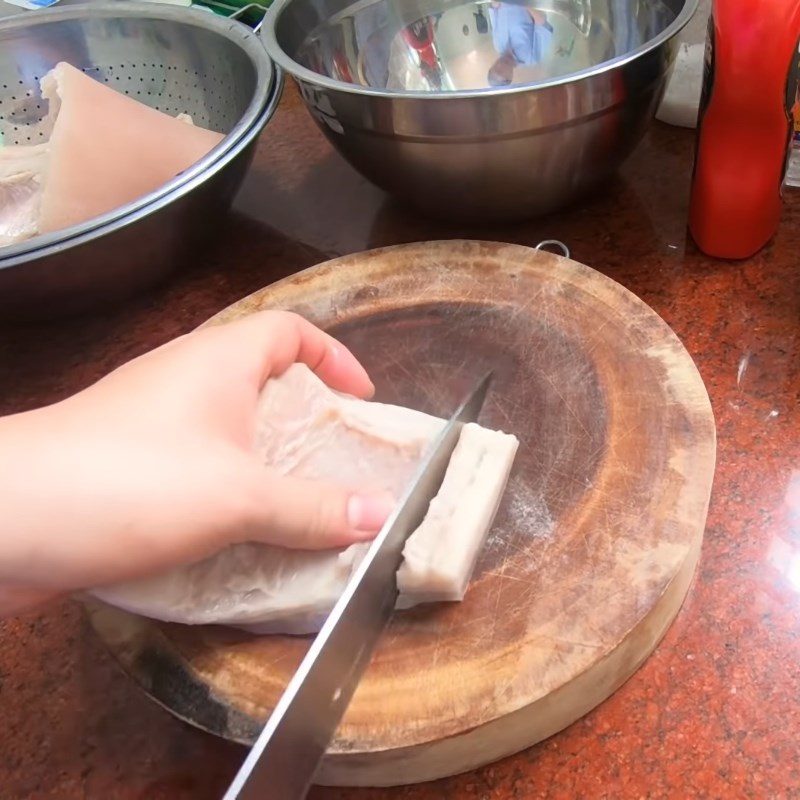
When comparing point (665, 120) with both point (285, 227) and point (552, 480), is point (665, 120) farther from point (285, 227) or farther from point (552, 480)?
point (552, 480)

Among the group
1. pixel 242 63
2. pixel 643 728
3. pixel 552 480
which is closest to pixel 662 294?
pixel 552 480

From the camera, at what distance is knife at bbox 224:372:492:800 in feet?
1.75

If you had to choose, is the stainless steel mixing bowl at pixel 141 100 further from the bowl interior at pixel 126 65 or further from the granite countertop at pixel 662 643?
the granite countertop at pixel 662 643

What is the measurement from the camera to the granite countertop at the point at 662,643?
2.11ft

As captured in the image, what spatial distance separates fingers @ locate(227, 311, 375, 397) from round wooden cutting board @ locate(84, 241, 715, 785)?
3.0 inches

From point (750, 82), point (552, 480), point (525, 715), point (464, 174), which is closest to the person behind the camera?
point (525, 715)

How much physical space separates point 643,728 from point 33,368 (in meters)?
0.95

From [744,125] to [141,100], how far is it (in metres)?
1.06

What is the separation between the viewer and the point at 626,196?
119 centimetres

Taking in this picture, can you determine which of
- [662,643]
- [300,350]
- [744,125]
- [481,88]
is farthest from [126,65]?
[662,643]

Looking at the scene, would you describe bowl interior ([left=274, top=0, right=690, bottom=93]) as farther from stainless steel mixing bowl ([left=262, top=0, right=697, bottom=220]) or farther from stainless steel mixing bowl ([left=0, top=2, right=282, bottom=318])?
stainless steel mixing bowl ([left=0, top=2, right=282, bottom=318])

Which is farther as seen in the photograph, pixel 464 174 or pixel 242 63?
pixel 242 63

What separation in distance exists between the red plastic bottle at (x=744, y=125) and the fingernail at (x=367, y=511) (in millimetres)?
645

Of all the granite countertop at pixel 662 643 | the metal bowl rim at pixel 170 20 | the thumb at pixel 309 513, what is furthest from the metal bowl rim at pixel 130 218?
the thumb at pixel 309 513
